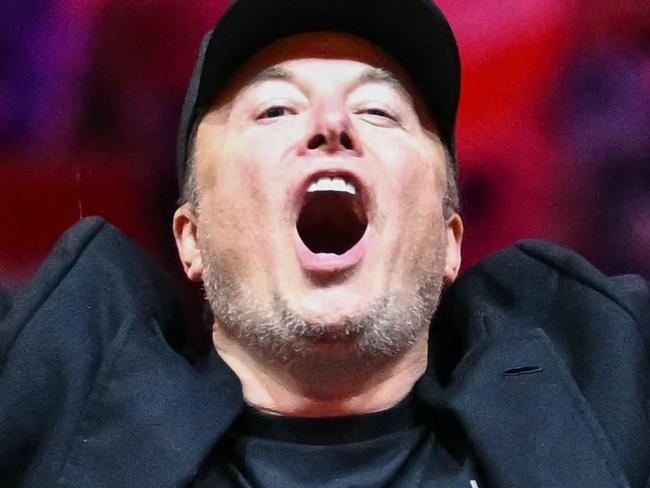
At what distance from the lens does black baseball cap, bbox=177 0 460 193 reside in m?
0.91

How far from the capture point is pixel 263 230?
85 centimetres

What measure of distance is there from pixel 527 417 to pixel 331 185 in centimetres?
26

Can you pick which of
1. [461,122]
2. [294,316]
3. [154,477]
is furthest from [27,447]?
[461,122]

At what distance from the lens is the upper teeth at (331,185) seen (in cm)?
85

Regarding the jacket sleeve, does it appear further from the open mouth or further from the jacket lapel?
the jacket lapel

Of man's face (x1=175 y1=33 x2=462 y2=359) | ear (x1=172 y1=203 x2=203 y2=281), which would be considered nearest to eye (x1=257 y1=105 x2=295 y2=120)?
man's face (x1=175 y1=33 x2=462 y2=359)

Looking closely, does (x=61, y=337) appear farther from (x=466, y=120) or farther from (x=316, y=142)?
(x=466, y=120)

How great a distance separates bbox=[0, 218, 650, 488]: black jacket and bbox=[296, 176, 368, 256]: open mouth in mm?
144

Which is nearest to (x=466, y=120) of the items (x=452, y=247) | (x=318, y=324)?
(x=452, y=247)

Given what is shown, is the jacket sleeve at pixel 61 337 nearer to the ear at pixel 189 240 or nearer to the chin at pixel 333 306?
the ear at pixel 189 240

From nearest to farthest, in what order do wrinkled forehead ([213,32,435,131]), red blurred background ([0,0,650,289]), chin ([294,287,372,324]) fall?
chin ([294,287,372,324]), wrinkled forehead ([213,32,435,131]), red blurred background ([0,0,650,289])

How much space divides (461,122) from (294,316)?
42cm

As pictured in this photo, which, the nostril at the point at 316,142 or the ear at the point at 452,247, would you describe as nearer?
the nostril at the point at 316,142

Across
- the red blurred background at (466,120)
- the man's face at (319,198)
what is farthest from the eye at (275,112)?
the red blurred background at (466,120)
